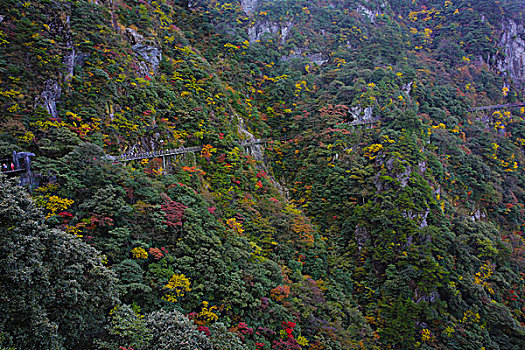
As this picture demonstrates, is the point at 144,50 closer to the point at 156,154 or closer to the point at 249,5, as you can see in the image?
the point at 156,154

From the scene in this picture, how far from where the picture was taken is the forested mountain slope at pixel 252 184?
10865mm

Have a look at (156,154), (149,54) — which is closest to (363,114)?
(149,54)

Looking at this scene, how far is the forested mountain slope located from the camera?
10.9m

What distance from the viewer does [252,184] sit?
78.3ft

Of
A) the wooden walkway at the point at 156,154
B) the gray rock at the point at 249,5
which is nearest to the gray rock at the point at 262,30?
the gray rock at the point at 249,5

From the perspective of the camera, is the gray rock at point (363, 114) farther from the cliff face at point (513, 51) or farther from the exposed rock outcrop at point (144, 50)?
the cliff face at point (513, 51)

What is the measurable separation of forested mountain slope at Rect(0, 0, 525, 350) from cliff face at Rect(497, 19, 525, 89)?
326 mm

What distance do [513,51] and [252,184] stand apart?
162ft

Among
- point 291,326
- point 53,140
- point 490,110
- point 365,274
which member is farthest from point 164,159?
point 490,110

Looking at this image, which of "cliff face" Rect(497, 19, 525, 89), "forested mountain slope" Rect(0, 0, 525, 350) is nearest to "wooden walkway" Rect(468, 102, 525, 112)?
"forested mountain slope" Rect(0, 0, 525, 350)

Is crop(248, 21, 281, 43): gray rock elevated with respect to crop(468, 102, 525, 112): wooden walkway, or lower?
elevated

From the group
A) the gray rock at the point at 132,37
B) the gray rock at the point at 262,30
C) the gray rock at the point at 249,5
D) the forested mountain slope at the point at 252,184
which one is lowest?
the forested mountain slope at the point at 252,184

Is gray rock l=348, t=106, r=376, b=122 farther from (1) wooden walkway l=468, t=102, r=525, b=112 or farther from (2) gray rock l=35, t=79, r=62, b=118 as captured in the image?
(2) gray rock l=35, t=79, r=62, b=118

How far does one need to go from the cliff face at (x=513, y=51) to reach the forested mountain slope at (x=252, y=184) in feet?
1.07
